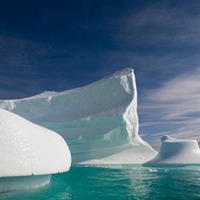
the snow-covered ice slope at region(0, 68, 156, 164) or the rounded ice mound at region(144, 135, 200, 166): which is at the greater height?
the snow-covered ice slope at region(0, 68, 156, 164)

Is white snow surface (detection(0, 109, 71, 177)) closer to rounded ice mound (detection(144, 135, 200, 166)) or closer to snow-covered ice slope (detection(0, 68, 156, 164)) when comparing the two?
rounded ice mound (detection(144, 135, 200, 166))

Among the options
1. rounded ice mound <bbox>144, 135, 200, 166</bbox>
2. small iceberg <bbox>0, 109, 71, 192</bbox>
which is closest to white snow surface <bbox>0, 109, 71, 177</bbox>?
small iceberg <bbox>0, 109, 71, 192</bbox>

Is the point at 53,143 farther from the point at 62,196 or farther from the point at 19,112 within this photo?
the point at 19,112

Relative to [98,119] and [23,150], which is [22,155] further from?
[98,119]

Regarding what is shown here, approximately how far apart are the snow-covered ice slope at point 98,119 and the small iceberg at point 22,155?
77.4 ft

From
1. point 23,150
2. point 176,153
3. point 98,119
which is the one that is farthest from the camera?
point 98,119

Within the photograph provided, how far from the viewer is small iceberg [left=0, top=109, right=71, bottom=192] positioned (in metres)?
8.59

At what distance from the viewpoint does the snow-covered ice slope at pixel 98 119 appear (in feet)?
113

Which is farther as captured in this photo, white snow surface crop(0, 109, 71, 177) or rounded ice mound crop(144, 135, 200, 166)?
rounded ice mound crop(144, 135, 200, 166)

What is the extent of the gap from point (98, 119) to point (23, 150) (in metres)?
26.0

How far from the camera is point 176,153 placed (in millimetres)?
28344

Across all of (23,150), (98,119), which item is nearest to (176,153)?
(98,119)

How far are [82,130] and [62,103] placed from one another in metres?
5.30

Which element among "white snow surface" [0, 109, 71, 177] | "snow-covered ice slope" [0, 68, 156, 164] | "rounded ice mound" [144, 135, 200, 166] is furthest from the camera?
"snow-covered ice slope" [0, 68, 156, 164]
